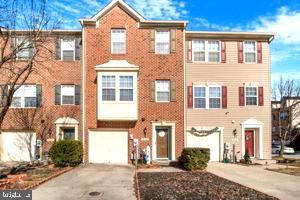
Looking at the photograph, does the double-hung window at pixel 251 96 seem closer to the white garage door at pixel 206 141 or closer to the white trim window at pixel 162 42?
the white garage door at pixel 206 141

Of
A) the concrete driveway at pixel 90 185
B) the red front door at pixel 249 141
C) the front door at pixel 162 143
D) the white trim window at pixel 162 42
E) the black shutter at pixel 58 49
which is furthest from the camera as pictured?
the red front door at pixel 249 141

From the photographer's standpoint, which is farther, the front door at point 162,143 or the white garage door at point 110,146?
the front door at point 162,143

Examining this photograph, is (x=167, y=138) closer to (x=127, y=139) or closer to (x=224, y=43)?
(x=127, y=139)

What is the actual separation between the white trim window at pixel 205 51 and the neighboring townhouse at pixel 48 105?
808cm

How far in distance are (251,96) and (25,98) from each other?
617 inches

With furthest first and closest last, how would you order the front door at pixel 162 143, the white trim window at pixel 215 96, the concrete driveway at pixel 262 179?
the white trim window at pixel 215 96 → the front door at pixel 162 143 → the concrete driveway at pixel 262 179

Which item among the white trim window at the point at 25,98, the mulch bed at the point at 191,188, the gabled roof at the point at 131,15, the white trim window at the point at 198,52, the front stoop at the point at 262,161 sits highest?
the gabled roof at the point at 131,15

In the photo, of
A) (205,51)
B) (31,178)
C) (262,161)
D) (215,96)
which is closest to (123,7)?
(205,51)

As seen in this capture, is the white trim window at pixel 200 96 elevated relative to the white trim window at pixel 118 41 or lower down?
lower down

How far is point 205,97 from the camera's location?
25.0 metres

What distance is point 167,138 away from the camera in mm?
24125

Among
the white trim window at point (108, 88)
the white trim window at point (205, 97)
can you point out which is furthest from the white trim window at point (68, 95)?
the white trim window at point (205, 97)

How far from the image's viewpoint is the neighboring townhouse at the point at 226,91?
981 inches

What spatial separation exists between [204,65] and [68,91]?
9.54 metres
